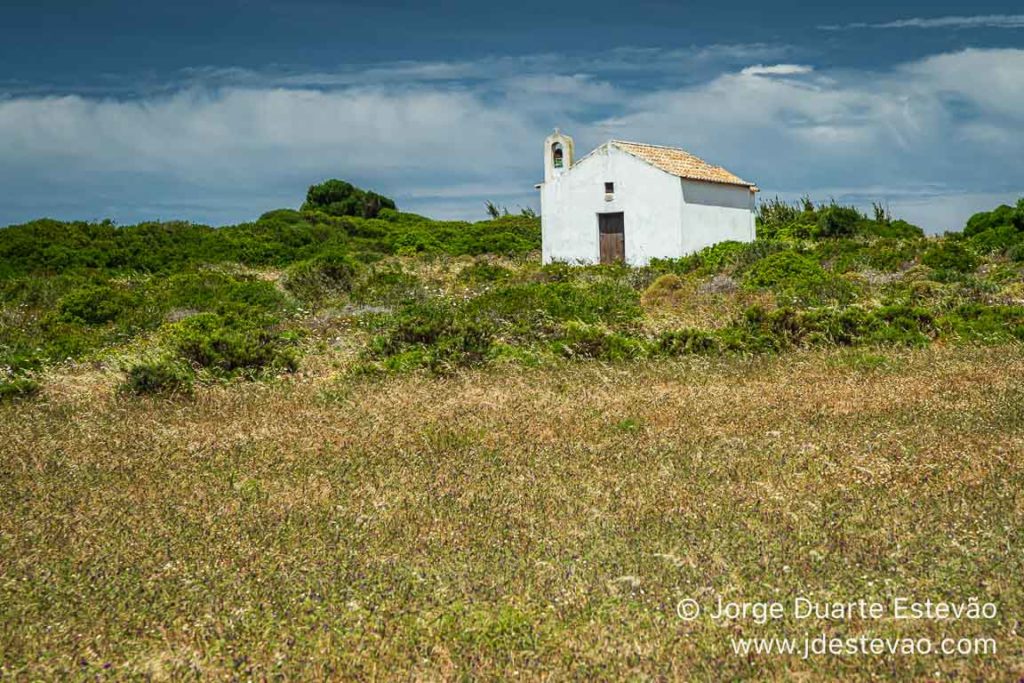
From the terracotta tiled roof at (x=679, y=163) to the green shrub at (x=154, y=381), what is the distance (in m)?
20.8

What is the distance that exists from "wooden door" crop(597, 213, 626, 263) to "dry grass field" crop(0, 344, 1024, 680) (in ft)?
70.6

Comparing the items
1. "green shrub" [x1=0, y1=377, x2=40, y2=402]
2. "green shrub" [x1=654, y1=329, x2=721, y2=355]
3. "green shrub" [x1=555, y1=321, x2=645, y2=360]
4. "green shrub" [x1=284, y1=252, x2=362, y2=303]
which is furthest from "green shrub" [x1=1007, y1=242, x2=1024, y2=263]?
"green shrub" [x1=0, y1=377, x2=40, y2=402]

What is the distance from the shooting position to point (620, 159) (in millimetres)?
31203

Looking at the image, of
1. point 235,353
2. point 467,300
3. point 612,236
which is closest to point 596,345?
point 235,353

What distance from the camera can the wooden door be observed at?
104 feet

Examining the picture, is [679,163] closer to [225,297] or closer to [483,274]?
[483,274]

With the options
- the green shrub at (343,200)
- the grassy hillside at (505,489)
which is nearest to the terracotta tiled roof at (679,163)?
the grassy hillside at (505,489)

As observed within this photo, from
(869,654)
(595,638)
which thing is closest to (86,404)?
(595,638)

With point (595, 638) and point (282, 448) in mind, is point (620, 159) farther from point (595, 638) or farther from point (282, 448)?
point (595, 638)

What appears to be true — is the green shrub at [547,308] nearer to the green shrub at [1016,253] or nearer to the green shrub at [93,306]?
the green shrub at [93,306]

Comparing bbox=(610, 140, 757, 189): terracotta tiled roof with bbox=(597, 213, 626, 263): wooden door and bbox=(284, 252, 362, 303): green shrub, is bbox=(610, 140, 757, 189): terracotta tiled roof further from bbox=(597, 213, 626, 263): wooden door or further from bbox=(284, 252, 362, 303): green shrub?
bbox=(284, 252, 362, 303): green shrub

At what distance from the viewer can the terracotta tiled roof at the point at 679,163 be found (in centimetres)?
3086

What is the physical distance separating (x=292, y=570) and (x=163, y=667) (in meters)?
1.12

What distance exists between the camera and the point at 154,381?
11695 millimetres
